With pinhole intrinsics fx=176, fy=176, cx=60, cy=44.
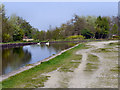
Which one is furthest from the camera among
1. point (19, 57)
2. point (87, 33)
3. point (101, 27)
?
point (101, 27)

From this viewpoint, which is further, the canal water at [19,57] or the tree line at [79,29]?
the tree line at [79,29]

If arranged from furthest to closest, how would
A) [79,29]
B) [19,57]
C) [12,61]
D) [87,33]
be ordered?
[79,29], [87,33], [19,57], [12,61]

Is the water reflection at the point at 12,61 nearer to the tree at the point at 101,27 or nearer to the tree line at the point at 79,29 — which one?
the tree line at the point at 79,29

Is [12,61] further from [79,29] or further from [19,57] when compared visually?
[79,29]

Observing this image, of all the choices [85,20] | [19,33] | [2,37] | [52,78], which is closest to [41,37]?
[19,33]

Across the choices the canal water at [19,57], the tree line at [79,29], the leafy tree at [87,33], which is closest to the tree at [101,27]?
the tree line at [79,29]

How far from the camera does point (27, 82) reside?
8.10 metres

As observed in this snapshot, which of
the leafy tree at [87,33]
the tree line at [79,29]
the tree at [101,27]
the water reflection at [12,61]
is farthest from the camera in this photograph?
the tree at [101,27]

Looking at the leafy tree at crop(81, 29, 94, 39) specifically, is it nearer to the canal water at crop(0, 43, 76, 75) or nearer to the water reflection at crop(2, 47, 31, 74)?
the canal water at crop(0, 43, 76, 75)

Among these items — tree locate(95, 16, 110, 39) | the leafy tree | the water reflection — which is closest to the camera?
the water reflection

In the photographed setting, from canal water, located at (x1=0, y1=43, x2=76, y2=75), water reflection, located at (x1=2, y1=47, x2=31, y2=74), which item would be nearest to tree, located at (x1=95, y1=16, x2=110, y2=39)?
canal water, located at (x1=0, y1=43, x2=76, y2=75)

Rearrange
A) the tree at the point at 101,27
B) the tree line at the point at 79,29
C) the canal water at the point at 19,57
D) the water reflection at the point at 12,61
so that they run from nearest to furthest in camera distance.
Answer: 1. the water reflection at the point at 12,61
2. the canal water at the point at 19,57
3. the tree line at the point at 79,29
4. the tree at the point at 101,27

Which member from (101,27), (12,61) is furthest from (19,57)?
(101,27)

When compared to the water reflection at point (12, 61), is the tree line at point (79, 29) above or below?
above
